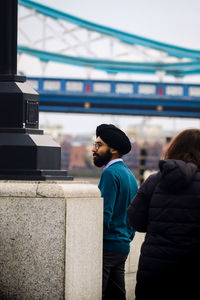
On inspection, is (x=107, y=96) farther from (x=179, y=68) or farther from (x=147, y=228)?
(x=147, y=228)

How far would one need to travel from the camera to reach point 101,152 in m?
4.96

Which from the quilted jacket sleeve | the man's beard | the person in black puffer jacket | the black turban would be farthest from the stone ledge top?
the person in black puffer jacket

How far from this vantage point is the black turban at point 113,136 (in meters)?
4.93

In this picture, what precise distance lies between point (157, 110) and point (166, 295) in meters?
52.7

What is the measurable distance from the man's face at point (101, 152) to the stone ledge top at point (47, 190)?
0.64 feet

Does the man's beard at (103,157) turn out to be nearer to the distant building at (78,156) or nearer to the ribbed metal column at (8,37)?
the ribbed metal column at (8,37)

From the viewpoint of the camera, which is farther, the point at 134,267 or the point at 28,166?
the point at 134,267

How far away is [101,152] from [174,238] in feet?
4.64

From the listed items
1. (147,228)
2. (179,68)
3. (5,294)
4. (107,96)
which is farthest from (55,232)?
(179,68)

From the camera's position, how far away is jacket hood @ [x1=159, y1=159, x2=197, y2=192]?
363cm

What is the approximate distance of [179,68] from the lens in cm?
7650

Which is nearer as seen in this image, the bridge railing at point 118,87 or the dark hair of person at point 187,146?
the dark hair of person at point 187,146

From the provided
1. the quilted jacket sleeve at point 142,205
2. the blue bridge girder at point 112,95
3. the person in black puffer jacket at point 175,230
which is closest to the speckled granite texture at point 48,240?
the quilted jacket sleeve at point 142,205

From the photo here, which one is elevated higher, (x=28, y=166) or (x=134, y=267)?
(x=28, y=166)
